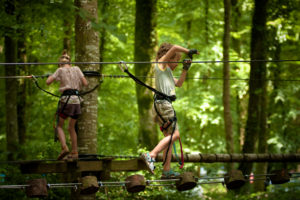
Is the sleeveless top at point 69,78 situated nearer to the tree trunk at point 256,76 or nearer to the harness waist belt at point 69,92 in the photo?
the harness waist belt at point 69,92

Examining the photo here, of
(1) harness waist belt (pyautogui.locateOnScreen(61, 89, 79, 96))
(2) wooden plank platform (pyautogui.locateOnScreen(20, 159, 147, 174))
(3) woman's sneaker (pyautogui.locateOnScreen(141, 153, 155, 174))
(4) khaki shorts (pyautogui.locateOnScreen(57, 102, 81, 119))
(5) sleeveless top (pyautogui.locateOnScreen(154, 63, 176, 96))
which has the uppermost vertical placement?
(5) sleeveless top (pyautogui.locateOnScreen(154, 63, 176, 96))

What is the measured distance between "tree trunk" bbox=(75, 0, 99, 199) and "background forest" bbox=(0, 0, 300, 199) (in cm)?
4

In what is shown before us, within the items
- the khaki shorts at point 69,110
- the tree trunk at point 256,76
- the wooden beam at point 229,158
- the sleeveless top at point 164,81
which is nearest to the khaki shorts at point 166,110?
the sleeveless top at point 164,81

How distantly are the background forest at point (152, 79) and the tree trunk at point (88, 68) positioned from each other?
0.12 feet

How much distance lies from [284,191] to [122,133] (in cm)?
654

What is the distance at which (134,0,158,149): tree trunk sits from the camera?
28.6 feet

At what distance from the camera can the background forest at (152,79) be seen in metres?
7.71

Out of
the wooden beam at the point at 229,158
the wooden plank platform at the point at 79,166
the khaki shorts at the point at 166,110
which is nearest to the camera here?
the khaki shorts at the point at 166,110

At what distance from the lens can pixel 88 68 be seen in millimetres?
5598

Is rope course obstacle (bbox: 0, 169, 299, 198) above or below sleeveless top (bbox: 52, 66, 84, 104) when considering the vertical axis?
below

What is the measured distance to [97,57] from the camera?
564cm

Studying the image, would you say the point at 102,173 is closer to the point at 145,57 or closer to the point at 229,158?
the point at 229,158

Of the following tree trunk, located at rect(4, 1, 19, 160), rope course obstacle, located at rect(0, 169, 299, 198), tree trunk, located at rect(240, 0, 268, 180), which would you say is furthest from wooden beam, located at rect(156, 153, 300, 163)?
tree trunk, located at rect(4, 1, 19, 160)

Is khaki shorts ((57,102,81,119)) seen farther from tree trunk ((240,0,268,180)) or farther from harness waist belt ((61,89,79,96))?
tree trunk ((240,0,268,180))
